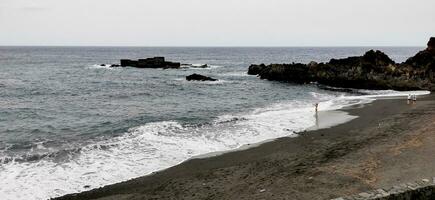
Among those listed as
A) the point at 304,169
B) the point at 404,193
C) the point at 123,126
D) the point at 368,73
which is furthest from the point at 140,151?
the point at 368,73

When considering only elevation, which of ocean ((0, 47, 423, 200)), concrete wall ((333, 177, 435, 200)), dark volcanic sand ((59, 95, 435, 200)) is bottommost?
ocean ((0, 47, 423, 200))

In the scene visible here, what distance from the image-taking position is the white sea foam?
16.5 meters

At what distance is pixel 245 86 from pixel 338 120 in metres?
26.5

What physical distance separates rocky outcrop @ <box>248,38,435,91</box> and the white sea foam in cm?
2049

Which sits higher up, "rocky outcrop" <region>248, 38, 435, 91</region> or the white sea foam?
"rocky outcrop" <region>248, 38, 435, 91</region>

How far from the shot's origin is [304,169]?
1755cm

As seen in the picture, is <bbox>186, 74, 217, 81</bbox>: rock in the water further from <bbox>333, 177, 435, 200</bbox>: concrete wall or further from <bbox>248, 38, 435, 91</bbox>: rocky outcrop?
<bbox>333, 177, 435, 200</bbox>: concrete wall

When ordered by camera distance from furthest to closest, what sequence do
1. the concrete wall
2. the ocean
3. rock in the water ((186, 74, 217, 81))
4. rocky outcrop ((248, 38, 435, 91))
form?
rock in the water ((186, 74, 217, 81)), rocky outcrop ((248, 38, 435, 91)), the ocean, the concrete wall

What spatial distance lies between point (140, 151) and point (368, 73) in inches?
1598

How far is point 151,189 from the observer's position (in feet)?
51.8

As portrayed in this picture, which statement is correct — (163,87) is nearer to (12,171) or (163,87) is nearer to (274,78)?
(274,78)

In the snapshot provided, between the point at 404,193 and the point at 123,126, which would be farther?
the point at 123,126

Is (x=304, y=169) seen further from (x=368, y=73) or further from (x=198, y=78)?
(x=198, y=78)

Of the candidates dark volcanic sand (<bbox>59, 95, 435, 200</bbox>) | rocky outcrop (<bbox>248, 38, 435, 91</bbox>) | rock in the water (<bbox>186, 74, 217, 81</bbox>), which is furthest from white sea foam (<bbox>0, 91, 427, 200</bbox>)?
rock in the water (<bbox>186, 74, 217, 81</bbox>)
